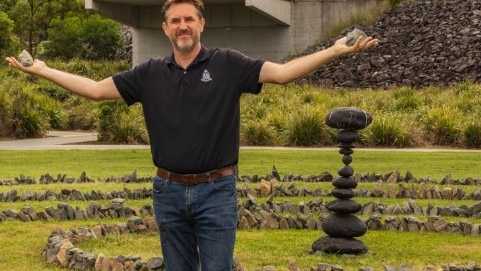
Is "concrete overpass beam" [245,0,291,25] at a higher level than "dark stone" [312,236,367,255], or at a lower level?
higher

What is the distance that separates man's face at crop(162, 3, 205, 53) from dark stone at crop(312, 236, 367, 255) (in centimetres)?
427

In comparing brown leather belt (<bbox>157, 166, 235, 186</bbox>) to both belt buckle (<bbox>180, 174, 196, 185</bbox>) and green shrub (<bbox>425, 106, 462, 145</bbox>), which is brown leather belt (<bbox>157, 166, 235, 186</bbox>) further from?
green shrub (<bbox>425, 106, 462, 145</bbox>)

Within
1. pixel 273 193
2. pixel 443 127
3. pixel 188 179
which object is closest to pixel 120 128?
pixel 443 127

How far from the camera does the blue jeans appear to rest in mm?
6188

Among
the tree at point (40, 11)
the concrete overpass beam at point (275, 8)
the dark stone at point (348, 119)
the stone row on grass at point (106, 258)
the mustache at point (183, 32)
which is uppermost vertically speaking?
the tree at point (40, 11)

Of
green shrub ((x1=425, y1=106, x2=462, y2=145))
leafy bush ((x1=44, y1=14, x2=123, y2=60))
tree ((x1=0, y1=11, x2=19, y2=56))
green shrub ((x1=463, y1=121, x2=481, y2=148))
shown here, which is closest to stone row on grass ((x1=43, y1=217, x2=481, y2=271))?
green shrub ((x1=463, y1=121, x2=481, y2=148))

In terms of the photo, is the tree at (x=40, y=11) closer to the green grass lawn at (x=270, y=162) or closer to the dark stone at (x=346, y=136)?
the green grass lawn at (x=270, y=162)

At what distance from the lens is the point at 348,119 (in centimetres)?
975

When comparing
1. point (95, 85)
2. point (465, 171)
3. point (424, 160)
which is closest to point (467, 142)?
point (424, 160)

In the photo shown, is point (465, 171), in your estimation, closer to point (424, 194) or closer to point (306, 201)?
point (424, 194)

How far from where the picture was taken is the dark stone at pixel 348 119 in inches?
384

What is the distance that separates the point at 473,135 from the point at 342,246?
1428 centimetres

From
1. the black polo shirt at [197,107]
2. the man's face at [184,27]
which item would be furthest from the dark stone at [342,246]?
the man's face at [184,27]

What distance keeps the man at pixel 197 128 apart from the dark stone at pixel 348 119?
3.43m
